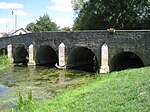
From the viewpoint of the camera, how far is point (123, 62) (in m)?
29.5

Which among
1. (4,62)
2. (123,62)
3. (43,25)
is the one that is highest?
(43,25)

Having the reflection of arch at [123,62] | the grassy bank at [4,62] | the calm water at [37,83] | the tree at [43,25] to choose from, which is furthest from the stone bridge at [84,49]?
the tree at [43,25]

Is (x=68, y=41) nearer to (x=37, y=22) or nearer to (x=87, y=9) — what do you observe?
(x=87, y=9)

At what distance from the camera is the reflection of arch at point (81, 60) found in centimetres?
2970

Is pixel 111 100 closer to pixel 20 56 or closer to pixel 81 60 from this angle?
pixel 81 60

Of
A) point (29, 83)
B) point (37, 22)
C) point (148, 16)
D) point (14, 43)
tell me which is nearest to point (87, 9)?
point (148, 16)

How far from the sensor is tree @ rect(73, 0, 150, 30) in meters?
32.7

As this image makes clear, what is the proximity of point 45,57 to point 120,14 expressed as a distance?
9.45 metres

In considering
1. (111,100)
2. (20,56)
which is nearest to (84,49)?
(20,56)

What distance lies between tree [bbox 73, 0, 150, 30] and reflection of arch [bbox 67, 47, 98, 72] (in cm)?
367

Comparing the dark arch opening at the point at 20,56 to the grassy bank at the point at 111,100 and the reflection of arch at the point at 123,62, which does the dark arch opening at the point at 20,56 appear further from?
the grassy bank at the point at 111,100

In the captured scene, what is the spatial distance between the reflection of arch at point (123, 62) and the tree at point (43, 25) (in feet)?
139

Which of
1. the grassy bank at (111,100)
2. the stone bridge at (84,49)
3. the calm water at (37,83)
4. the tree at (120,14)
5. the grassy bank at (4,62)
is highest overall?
the tree at (120,14)

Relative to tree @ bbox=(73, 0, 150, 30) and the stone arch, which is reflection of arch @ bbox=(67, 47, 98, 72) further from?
the stone arch
